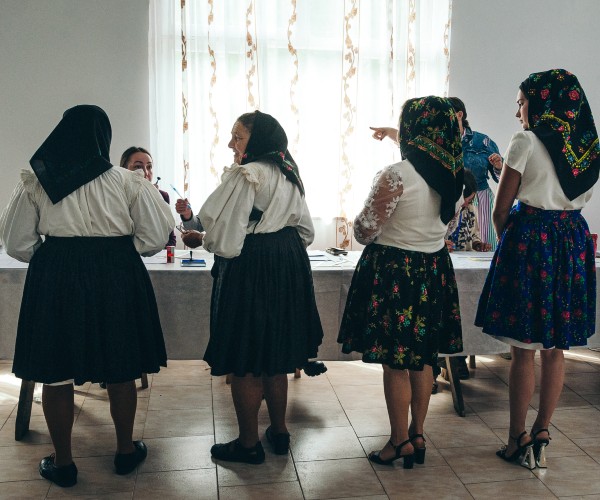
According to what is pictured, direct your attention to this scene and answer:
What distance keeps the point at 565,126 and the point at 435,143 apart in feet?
1.45

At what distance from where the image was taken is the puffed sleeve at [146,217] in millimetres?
2053

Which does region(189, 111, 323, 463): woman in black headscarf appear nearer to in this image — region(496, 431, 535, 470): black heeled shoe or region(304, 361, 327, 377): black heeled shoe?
region(304, 361, 327, 377): black heeled shoe

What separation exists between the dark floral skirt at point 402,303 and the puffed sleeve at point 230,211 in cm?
46

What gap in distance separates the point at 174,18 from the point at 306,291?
274 centimetres

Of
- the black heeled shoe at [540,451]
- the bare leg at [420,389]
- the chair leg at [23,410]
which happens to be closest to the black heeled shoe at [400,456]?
the bare leg at [420,389]

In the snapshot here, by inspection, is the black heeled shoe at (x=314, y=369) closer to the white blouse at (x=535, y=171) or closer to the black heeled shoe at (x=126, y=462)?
the black heeled shoe at (x=126, y=462)

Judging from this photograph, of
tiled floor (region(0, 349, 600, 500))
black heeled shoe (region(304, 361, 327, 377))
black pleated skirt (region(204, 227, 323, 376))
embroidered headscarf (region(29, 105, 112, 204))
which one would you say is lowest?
tiled floor (region(0, 349, 600, 500))

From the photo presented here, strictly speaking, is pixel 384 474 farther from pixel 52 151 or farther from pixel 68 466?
pixel 52 151

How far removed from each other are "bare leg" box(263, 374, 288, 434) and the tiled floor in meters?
0.10

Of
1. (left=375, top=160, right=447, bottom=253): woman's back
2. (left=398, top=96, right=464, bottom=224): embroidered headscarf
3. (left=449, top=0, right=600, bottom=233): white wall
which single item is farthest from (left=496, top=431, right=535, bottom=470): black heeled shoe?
(left=449, top=0, right=600, bottom=233): white wall

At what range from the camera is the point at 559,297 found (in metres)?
2.15

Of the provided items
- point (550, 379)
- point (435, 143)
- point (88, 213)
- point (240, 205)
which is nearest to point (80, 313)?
point (88, 213)

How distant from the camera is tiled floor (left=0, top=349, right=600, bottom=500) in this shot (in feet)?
6.90

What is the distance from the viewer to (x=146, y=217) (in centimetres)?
206
